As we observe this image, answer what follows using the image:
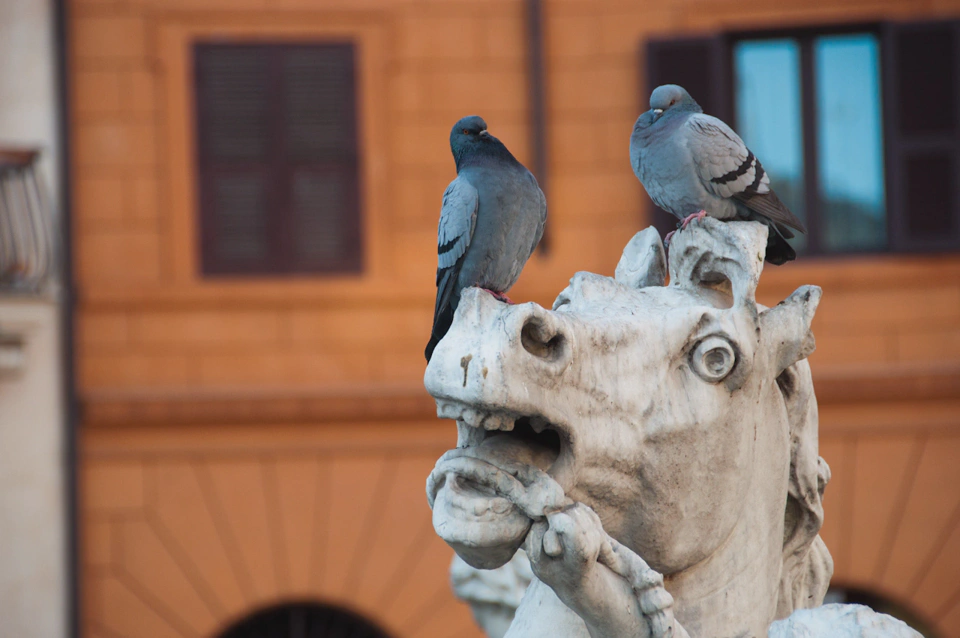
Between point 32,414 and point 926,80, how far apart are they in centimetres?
659

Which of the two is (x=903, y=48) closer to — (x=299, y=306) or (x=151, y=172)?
(x=299, y=306)

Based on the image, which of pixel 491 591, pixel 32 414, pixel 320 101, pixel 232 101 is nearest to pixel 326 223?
pixel 320 101

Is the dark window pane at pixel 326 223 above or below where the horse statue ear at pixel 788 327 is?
above

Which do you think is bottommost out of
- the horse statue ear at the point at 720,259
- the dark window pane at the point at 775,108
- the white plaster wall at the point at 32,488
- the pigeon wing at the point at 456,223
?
the white plaster wall at the point at 32,488

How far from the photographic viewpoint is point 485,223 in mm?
2414

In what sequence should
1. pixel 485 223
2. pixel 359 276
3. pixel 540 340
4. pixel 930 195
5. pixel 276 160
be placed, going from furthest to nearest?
pixel 276 160, pixel 359 276, pixel 930 195, pixel 485 223, pixel 540 340

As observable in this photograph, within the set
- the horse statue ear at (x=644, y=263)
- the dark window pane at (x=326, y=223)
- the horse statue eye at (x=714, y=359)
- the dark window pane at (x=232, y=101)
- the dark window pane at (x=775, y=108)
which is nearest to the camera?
the horse statue eye at (x=714, y=359)

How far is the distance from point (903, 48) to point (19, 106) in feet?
20.1

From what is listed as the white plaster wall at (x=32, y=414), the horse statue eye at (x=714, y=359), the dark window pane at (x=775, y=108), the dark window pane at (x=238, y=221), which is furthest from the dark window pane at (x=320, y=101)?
the horse statue eye at (x=714, y=359)

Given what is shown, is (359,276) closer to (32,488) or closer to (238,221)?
(238,221)

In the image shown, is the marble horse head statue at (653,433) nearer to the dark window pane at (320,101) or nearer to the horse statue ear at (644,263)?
the horse statue ear at (644,263)

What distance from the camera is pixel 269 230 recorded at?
1074 cm

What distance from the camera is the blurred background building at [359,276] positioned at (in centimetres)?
1025

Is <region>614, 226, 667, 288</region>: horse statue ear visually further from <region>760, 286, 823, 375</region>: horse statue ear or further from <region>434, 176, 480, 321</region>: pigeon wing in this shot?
<region>434, 176, 480, 321</region>: pigeon wing
